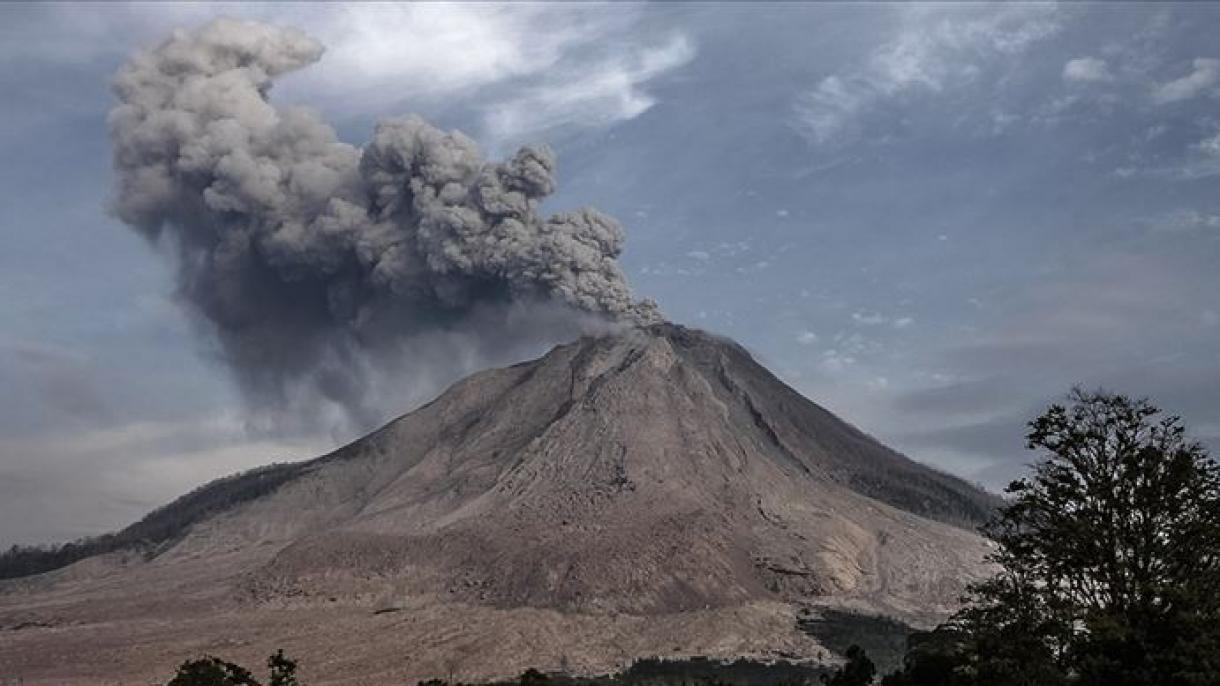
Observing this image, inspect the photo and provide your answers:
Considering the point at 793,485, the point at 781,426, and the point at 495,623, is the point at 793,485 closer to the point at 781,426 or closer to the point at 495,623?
the point at 781,426

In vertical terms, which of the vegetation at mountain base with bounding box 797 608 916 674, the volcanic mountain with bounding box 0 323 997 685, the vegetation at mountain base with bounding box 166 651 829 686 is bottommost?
the vegetation at mountain base with bounding box 166 651 829 686

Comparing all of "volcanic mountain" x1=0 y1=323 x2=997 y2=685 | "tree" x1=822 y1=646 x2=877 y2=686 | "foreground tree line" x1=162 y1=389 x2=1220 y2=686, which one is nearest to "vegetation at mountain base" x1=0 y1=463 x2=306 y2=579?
"volcanic mountain" x1=0 y1=323 x2=997 y2=685

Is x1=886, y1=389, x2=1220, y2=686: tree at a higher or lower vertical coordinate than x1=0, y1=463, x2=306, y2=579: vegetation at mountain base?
lower

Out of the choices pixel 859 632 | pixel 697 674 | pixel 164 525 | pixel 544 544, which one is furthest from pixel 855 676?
pixel 164 525

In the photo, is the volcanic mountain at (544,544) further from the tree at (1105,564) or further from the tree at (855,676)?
the tree at (1105,564)

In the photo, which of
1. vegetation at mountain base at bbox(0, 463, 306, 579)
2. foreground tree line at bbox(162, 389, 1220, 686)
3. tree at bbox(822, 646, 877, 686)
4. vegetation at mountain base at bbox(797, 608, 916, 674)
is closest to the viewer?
foreground tree line at bbox(162, 389, 1220, 686)

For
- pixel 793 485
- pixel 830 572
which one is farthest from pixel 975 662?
pixel 793 485

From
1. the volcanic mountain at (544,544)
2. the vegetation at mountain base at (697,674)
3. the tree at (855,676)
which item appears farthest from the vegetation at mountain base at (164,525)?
the tree at (855,676)

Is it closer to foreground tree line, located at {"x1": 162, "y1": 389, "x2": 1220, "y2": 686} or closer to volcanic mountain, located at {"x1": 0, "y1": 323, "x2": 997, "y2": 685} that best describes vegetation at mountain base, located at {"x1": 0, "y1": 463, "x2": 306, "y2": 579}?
volcanic mountain, located at {"x1": 0, "y1": 323, "x2": 997, "y2": 685}
